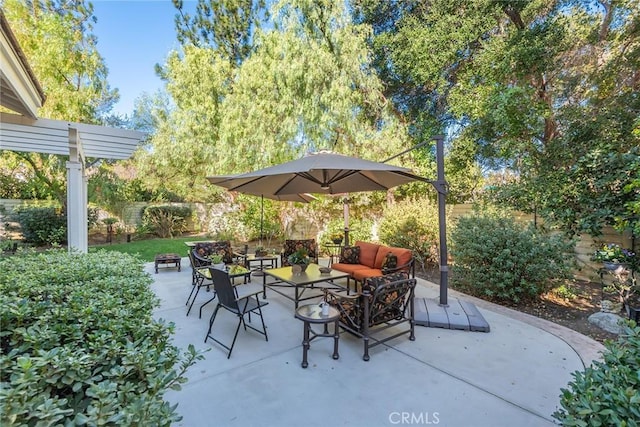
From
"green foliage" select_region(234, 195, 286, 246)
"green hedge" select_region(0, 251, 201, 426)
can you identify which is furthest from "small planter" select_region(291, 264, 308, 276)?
"green foliage" select_region(234, 195, 286, 246)

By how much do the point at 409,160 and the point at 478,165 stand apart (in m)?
2.59

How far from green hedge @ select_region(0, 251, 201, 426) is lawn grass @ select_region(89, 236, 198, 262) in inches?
300

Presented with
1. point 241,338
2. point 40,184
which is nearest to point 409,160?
point 241,338

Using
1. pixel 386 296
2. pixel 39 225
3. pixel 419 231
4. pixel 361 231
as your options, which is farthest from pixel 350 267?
pixel 39 225

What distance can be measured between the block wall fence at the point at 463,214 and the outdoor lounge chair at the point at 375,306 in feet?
12.0

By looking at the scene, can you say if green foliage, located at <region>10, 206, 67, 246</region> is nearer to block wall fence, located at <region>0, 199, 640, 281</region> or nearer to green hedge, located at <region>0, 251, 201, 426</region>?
block wall fence, located at <region>0, 199, 640, 281</region>

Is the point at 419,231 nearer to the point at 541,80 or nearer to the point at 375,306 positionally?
the point at 375,306

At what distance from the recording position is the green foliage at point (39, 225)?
32.7 feet

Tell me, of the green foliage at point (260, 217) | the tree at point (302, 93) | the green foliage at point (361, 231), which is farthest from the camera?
the green foliage at point (260, 217)

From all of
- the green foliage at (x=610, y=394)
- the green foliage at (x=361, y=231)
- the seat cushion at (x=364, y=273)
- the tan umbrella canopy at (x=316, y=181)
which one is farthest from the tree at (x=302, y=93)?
the green foliage at (x=610, y=394)

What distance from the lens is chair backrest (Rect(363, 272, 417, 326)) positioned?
10.7ft

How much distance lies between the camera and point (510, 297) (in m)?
5.04

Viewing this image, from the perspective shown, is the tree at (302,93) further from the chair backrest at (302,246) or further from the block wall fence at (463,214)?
the block wall fence at (463,214)

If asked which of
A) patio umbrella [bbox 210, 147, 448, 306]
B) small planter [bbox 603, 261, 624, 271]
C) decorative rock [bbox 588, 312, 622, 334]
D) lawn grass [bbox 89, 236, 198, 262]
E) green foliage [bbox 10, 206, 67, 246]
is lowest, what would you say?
decorative rock [bbox 588, 312, 622, 334]
